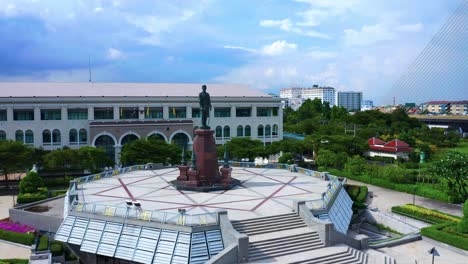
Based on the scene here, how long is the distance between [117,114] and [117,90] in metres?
7.60

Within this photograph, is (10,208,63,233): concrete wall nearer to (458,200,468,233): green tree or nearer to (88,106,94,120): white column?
(458,200,468,233): green tree

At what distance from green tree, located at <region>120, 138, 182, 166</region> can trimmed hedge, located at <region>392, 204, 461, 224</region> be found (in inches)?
977

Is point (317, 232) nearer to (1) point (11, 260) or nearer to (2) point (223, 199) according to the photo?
(2) point (223, 199)

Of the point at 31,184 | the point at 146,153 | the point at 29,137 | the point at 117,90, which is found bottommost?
the point at 31,184

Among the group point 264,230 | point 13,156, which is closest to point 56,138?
point 13,156

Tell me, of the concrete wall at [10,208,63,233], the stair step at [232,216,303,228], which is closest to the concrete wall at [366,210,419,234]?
the stair step at [232,216,303,228]

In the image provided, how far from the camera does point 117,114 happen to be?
5762cm

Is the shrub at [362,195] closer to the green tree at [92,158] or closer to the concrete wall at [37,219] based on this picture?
the concrete wall at [37,219]

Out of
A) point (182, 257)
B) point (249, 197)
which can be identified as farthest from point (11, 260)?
point (249, 197)

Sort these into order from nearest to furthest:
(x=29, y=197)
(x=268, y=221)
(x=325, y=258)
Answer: (x=325, y=258) → (x=268, y=221) → (x=29, y=197)

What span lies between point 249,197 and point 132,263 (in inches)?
340

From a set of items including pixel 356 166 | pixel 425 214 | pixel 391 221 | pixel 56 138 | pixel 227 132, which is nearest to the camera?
pixel 425 214

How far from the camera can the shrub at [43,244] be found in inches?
918

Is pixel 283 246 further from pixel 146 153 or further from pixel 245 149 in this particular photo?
pixel 245 149
